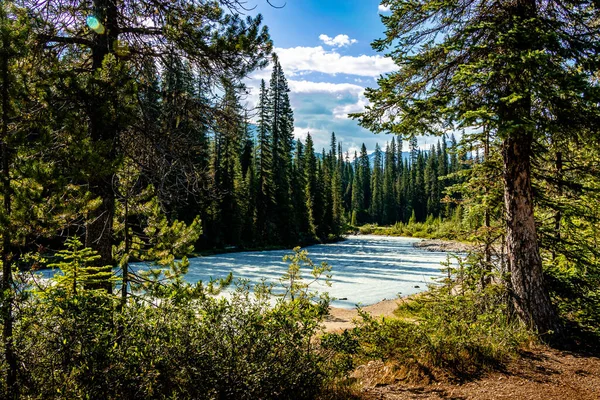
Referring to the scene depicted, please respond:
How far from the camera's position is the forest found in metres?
2.62

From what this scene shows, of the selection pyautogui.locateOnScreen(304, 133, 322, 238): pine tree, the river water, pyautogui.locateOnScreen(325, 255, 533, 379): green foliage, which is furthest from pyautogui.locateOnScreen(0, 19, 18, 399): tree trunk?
pyautogui.locateOnScreen(304, 133, 322, 238): pine tree

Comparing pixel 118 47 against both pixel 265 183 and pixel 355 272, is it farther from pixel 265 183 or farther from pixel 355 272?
pixel 265 183

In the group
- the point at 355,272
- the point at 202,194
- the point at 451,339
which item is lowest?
the point at 355,272

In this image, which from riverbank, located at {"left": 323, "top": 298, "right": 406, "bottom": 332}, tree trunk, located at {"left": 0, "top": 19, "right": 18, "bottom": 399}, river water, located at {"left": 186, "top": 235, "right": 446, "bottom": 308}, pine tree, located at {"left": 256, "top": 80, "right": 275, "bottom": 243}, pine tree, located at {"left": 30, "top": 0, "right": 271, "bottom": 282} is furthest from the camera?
pine tree, located at {"left": 256, "top": 80, "right": 275, "bottom": 243}

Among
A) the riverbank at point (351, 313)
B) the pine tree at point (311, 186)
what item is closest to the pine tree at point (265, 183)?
the pine tree at point (311, 186)

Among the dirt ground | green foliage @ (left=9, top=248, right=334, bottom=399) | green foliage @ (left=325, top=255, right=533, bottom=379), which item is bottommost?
the dirt ground

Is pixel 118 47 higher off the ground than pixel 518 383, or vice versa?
pixel 118 47

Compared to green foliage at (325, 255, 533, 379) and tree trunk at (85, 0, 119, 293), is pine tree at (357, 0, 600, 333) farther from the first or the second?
tree trunk at (85, 0, 119, 293)

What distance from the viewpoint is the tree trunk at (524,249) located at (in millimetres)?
5109

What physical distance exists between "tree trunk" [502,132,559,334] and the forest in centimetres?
2

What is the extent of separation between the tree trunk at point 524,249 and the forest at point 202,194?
2 cm

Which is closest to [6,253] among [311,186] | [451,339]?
[451,339]

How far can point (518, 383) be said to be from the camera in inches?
153

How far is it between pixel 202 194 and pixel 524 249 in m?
4.60
